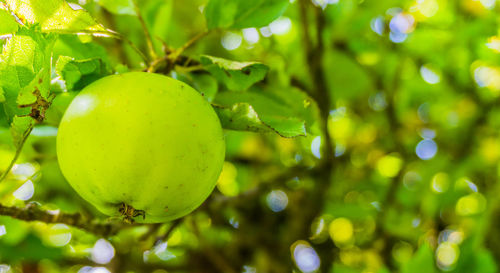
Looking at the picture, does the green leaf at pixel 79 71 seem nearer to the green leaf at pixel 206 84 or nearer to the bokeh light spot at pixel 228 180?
the green leaf at pixel 206 84

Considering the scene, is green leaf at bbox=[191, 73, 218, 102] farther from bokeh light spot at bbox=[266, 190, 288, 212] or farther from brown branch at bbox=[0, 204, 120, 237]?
bokeh light spot at bbox=[266, 190, 288, 212]

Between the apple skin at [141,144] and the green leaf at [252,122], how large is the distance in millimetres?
46

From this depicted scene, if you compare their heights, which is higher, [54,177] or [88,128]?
[88,128]

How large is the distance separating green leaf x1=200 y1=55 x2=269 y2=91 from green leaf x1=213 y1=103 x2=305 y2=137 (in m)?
0.06

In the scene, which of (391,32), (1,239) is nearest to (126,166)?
(1,239)

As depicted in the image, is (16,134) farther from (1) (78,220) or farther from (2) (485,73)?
(2) (485,73)

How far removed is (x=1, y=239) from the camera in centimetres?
137

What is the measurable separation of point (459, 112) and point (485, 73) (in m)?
0.19

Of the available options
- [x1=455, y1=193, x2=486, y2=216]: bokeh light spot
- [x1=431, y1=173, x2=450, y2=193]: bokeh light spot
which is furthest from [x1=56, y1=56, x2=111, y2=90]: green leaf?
[x1=455, y1=193, x2=486, y2=216]: bokeh light spot

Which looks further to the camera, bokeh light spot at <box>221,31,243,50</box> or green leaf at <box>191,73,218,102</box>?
bokeh light spot at <box>221,31,243,50</box>

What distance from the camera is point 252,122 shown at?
66 cm

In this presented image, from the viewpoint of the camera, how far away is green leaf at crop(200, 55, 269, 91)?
2.31 feet

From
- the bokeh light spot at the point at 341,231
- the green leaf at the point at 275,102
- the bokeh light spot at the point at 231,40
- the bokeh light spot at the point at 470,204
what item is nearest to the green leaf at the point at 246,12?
the green leaf at the point at 275,102

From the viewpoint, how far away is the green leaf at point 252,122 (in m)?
0.64
